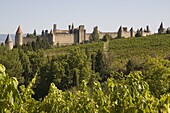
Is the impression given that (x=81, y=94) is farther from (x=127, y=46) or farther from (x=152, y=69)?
(x=127, y=46)

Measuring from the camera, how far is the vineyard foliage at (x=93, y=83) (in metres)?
7.05

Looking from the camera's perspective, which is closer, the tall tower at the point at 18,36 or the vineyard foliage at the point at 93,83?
the vineyard foliage at the point at 93,83

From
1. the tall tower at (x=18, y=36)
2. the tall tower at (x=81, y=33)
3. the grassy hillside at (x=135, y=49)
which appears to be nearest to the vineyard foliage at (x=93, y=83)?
the grassy hillside at (x=135, y=49)

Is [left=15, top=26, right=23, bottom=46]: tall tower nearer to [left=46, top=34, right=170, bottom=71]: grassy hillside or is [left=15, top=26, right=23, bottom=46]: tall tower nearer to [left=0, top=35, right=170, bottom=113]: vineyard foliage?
[left=0, top=35, right=170, bottom=113]: vineyard foliage

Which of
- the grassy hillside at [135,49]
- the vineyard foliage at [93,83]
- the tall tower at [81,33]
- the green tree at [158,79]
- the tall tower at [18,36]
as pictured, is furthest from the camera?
the tall tower at [81,33]

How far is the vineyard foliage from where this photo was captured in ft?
23.1

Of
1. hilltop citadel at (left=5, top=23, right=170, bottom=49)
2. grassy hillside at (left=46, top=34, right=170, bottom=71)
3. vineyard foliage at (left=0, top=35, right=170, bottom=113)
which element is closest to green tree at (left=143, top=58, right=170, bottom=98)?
vineyard foliage at (left=0, top=35, right=170, bottom=113)

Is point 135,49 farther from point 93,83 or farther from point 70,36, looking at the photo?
point 93,83

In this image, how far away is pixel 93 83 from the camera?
28.3 feet

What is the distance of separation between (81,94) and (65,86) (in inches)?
1601

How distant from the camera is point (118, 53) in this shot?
76.7 metres

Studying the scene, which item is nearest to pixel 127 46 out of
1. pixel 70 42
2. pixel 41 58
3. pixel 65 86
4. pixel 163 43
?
pixel 163 43

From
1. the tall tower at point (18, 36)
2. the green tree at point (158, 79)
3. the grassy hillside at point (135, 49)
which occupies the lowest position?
the green tree at point (158, 79)

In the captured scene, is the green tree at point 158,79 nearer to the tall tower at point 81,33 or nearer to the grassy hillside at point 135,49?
the grassy hillside at point 135,49
